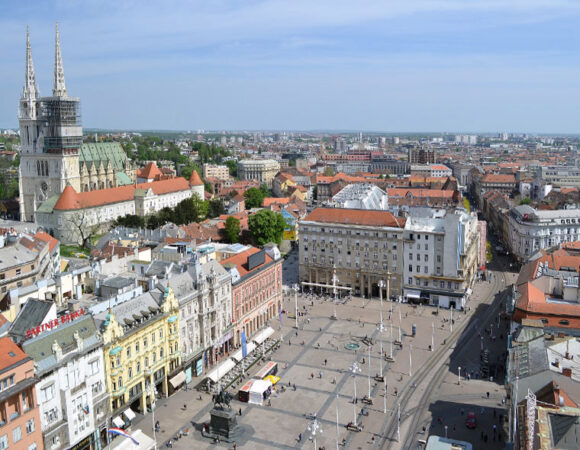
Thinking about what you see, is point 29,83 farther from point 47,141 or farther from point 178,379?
point 178,379

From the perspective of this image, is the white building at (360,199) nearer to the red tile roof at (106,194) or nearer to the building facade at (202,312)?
the building facade at (202,312)

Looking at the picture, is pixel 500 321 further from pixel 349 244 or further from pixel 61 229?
pixel 61 229

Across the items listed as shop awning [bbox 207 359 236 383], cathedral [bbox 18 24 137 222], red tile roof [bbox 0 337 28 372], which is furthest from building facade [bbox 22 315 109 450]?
cathedral [bbox 18 24 137 222]

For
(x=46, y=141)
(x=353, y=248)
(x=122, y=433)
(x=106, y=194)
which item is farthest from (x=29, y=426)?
(x=46, y=141)

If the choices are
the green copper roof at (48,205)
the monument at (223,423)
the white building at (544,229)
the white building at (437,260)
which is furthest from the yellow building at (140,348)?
the green copper roof at (48,205)

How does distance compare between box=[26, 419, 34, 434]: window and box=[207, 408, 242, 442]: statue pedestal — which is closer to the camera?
box=[26, 419, 34, 434]: window

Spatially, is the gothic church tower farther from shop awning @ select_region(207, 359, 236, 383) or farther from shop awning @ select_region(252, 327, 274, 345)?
shop awning @ select_region(207, 359, 236, 383)
